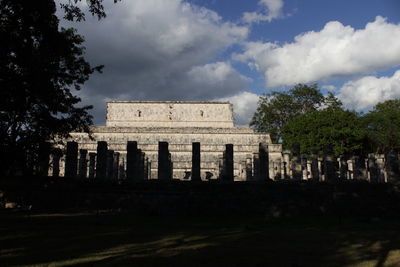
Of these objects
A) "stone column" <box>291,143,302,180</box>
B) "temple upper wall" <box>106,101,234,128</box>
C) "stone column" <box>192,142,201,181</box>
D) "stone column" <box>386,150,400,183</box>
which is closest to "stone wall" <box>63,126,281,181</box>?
"temple upper wall" <box>106,101,234,128</box>

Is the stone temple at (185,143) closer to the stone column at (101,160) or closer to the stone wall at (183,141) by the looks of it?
the stone wall at (183,141)

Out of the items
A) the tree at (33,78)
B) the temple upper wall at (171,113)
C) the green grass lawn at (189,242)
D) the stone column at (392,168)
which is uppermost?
the temple upper wall at (171,113)

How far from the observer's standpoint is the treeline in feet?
128

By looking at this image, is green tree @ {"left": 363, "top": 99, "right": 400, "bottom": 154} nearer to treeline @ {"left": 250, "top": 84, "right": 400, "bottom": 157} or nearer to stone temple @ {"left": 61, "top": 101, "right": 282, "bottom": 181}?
treeline @ {"left": 250, "top": 84, "right": 400, "bottom": 157}

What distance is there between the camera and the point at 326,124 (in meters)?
39.1

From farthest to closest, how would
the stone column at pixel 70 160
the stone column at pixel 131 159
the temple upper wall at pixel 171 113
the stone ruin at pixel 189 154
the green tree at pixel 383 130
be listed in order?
the temple upper wall at pixel 171 113 → the green tree at pixel 383 130 → the stone ruin at pixel 189 154 → the stone column at pixel 70 160 → the stone column at pixel 131 159

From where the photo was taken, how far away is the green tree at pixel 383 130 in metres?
42.4

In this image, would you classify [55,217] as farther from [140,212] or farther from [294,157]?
[294,157]

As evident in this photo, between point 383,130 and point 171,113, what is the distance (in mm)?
27473

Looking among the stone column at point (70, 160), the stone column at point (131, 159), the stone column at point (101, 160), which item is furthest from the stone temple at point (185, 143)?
the stone column at point (131, 159)

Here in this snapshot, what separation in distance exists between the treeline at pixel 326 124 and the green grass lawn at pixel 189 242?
1039 inches

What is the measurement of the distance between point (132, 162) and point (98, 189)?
8.13 feet

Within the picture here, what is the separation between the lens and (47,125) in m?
13.3

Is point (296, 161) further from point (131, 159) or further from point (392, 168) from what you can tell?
point (131, 159)
